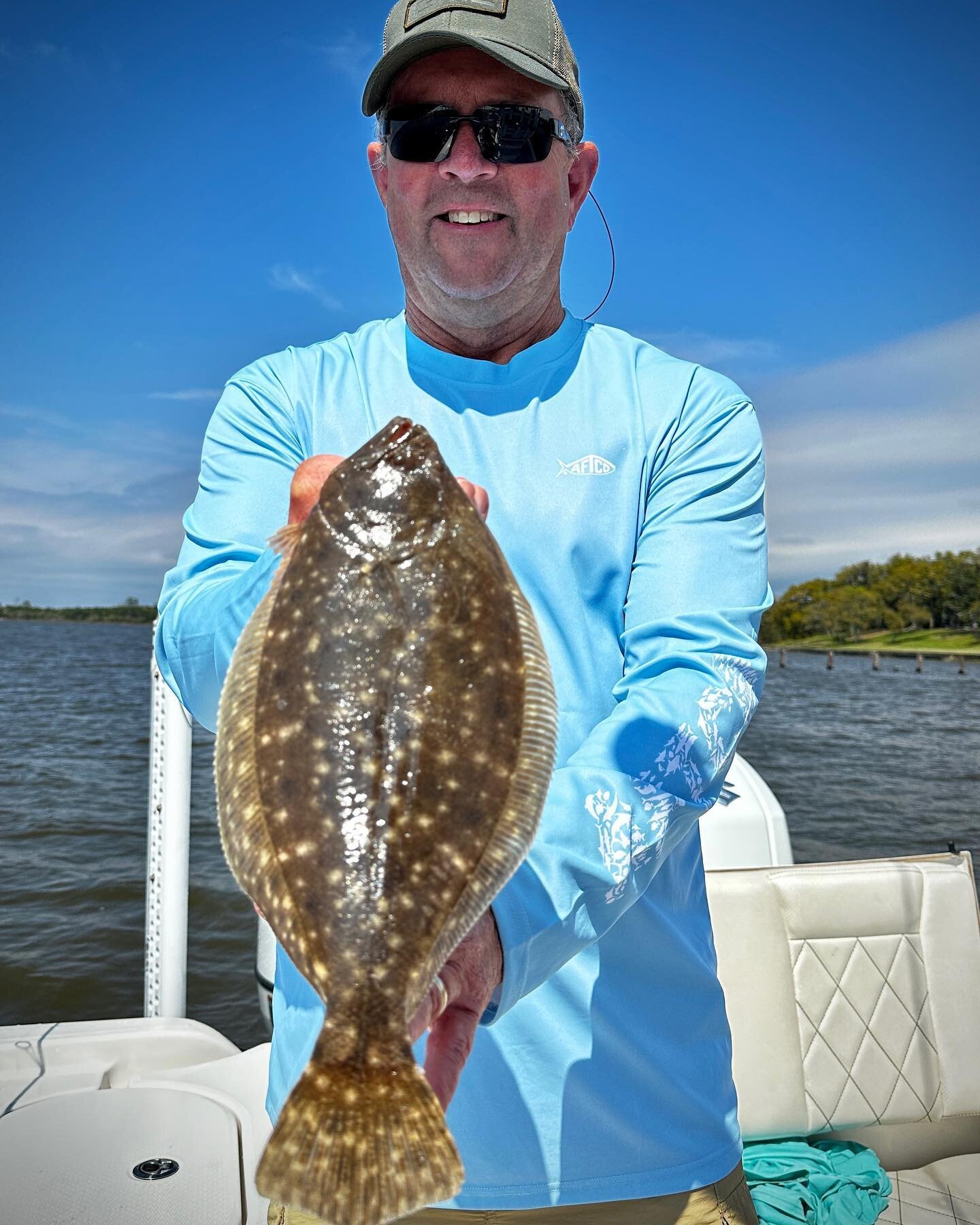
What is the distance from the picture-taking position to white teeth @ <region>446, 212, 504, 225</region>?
2332 millimetres

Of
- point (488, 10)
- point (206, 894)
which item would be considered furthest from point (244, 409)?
point (206, 894)

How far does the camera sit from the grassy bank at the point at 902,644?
349 ft

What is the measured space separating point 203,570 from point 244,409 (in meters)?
0.61

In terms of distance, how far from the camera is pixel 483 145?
7.54ft

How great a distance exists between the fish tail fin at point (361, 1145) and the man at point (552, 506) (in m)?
0.94

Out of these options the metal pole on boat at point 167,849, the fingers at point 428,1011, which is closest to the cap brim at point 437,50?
the fingers at point 428,1011

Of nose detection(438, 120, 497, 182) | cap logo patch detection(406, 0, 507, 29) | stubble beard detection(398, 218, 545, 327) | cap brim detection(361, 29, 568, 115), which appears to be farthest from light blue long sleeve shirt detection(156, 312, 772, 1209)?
cap logo patch detection(406, 0, 507, 29)

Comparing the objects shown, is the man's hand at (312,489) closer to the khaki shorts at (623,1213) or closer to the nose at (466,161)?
the nose at (466,161)

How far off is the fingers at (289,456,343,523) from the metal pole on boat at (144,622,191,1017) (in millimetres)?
3733

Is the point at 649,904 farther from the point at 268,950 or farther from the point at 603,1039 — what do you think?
the point at 268,950

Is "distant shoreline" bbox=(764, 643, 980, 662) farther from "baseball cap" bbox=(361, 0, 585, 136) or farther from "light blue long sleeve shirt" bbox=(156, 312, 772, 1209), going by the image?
"baseball cap" bbox=(361, 0, 585, 136)

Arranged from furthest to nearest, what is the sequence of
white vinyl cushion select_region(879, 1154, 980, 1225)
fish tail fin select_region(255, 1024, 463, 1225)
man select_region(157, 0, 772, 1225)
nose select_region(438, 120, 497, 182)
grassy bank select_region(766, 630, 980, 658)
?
grassy bank select_region(766, 630, 980, 658), white vinyl cushion select_region(879, 1154, 980, 1225), nose select_region(438, 120, 497, 182), man select_region(157, 0, 772, 1225), fish tail fin select_region(255, 1024, 463, 1225)

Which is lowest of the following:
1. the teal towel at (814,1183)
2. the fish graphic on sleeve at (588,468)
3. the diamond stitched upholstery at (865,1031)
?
the teal towel at (814,1183)

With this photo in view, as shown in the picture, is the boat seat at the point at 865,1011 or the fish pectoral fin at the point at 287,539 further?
the boat seat at the point at 865,1011
